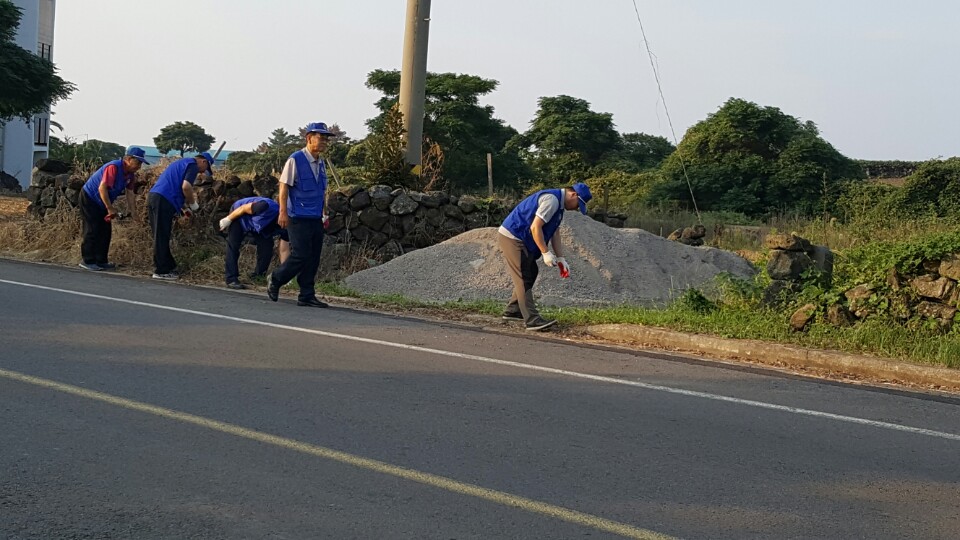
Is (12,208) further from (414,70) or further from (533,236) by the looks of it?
(533,236)

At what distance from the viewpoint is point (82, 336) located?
29.7 ft

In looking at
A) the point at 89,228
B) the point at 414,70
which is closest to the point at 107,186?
the point at 89,228

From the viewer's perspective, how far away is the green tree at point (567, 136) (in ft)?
166

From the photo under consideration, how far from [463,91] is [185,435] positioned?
132ft

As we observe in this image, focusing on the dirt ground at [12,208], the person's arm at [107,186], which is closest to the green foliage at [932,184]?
the person's arm at [107,186]

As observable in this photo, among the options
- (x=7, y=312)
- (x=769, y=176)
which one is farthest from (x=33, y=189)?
(x=769, y=176)

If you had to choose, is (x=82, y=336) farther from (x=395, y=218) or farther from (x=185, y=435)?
(x=395, y=218)

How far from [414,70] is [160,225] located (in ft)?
20.5

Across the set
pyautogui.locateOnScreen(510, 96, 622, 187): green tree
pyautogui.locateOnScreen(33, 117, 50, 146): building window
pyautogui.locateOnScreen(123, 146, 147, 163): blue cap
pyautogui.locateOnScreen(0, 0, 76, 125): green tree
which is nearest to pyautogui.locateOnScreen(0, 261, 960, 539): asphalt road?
pyautogui.locateOnScreen(123, 146, 147, 163): blue cap

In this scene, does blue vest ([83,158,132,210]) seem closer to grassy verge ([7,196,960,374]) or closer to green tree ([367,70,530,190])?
grassy verge ([7,196,960,374])

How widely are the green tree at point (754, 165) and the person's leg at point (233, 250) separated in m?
22.4

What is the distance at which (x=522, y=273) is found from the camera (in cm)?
1102

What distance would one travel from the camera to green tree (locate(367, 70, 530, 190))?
42125 mm

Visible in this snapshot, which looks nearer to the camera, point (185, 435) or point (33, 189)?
point (185, 435)
